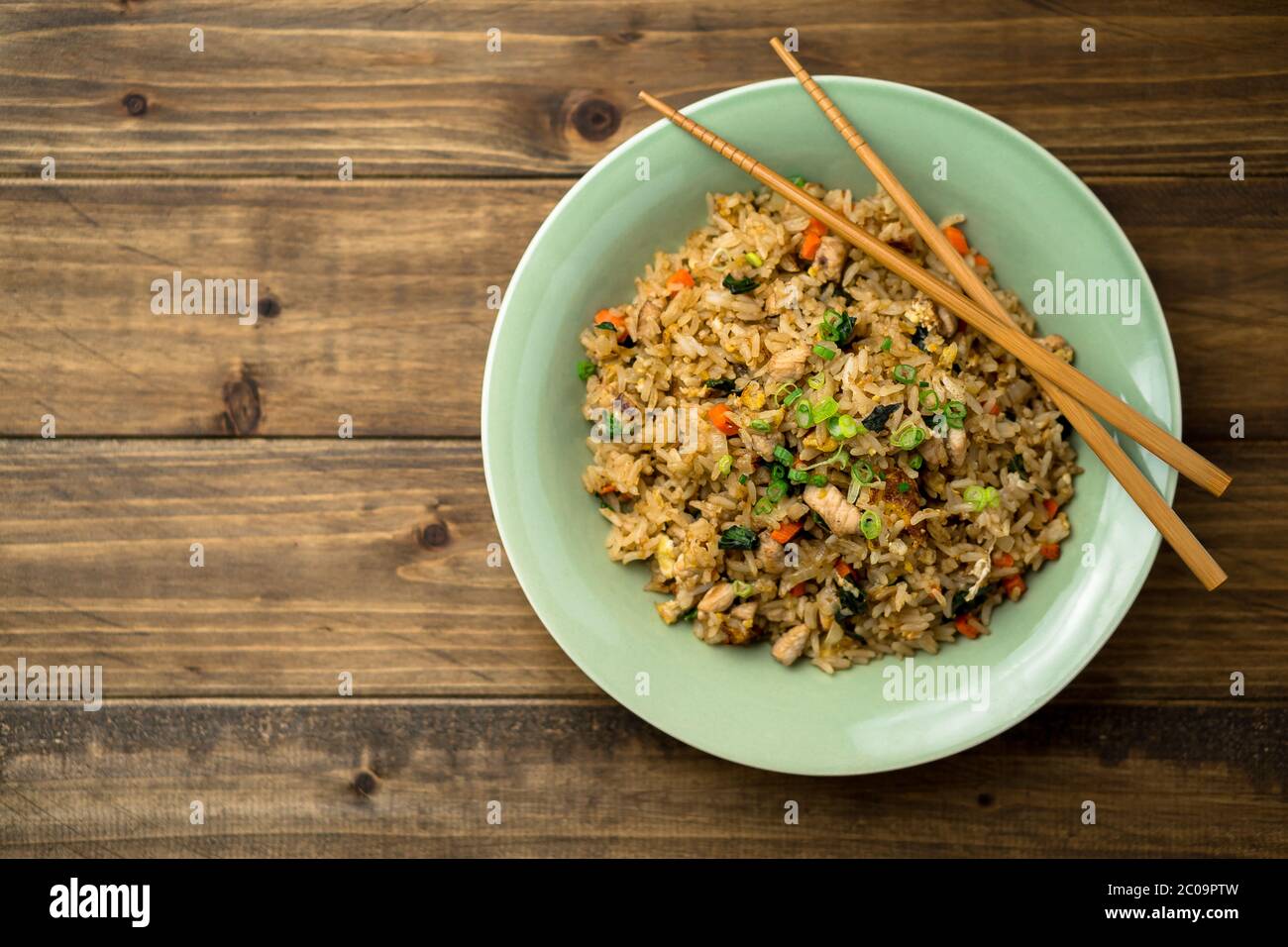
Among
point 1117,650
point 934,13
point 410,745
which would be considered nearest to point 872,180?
point 934,13

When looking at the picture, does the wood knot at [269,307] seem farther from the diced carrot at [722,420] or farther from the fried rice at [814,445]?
the diced carrot at [722,420]

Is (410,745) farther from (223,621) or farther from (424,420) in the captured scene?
(424,420)

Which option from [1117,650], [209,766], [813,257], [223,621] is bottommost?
[209,766]

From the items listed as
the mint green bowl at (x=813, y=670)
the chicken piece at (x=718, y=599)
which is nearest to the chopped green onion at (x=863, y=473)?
the chicken piece at (x=718, y=599)

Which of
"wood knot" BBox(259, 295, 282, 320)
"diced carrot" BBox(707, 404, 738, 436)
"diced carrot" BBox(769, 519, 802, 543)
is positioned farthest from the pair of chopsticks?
"wood knot" BBox(259, 295, 282, 320)

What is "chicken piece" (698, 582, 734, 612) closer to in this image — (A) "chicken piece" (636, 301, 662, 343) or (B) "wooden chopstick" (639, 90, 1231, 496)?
(A) "chicken piece" (636, 301, 662, 343)
